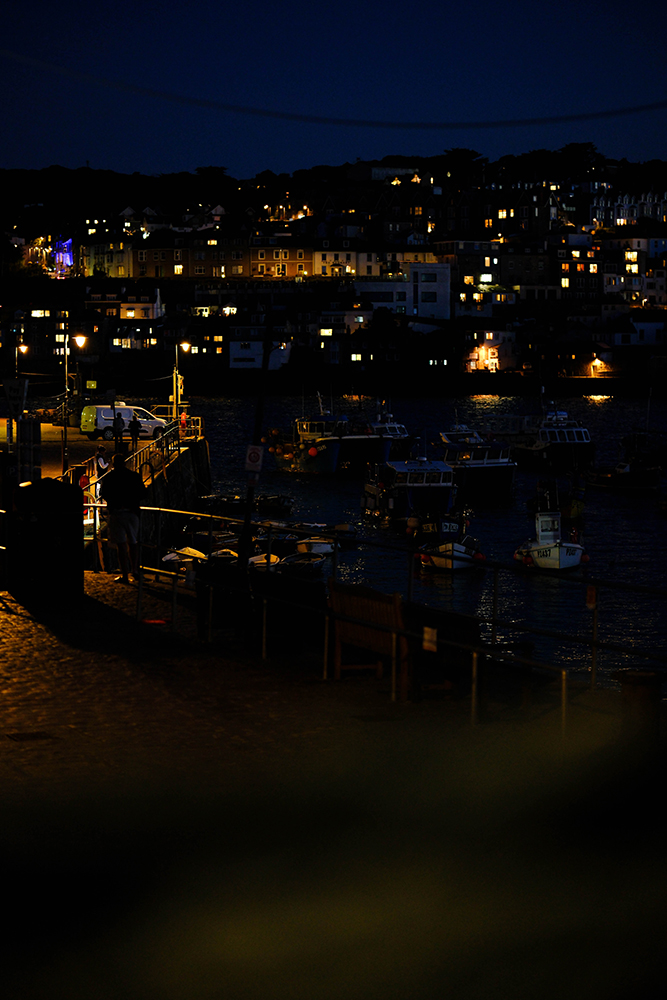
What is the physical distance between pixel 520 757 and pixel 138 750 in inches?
100.0

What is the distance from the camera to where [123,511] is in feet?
49.1

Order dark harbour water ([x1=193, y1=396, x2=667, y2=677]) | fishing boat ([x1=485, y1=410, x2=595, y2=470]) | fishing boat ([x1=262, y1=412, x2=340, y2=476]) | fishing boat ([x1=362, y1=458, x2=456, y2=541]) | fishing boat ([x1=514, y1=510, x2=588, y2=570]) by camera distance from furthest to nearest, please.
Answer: fishing boat ([x1=485, y1=410, x2=595, y2=470]), fishing boat ([x1=262, y1=412, x2=340, y2=476]), fishing boat ([x1=362, y1=458, x2=456, y2=541]), fishing boat ([x1=514, y1=510, x2=588, y2=570]), dark harbour water ([x1=193, y1=396, x2=667, y2=677])

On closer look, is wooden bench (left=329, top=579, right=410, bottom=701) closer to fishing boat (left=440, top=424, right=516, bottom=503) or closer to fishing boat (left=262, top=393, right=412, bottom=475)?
fishing boat (left=440, top=424, right=516, bottom=503)

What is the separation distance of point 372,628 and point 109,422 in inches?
1606

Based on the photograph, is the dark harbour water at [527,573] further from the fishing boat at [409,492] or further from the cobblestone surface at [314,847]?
the cobblestone surface at [314,847]

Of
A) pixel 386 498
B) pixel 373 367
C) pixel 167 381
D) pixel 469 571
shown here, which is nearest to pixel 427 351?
pixel 373 367

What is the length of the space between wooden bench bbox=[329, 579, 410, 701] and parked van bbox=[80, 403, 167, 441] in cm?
3749

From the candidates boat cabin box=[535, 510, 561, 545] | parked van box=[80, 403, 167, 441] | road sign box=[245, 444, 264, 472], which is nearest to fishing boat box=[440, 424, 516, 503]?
parked van box=[80, 403, 167, 441]

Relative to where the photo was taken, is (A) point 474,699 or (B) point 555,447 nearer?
(A) point 474,699

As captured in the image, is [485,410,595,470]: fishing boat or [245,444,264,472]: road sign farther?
[485,410,595,470]: fishing boat

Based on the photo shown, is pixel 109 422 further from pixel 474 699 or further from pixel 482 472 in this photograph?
pixel 474 699

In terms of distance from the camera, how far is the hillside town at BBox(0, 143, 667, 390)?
5315 inches

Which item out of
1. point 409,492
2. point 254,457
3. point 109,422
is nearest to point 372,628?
point 254,457

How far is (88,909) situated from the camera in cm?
555
